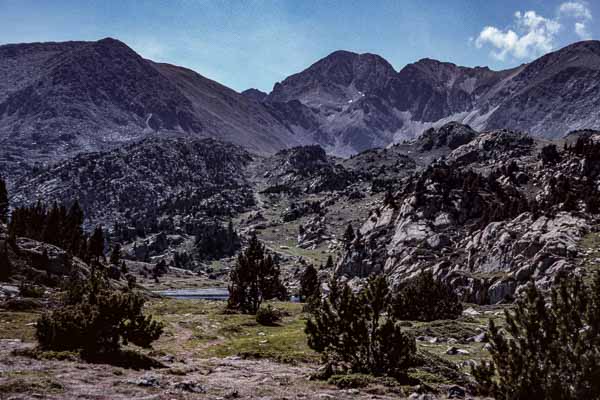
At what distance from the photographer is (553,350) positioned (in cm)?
1664

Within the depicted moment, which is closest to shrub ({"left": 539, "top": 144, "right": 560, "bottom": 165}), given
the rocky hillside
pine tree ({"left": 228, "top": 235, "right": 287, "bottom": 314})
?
the rocky hillside

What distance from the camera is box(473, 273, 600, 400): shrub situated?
15.6 m

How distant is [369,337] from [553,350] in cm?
1041

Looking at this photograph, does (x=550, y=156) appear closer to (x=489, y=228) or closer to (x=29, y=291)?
(x=489, y=228)

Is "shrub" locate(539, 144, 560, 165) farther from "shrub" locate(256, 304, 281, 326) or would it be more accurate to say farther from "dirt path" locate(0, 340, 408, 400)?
"dirt path" locate(0, 340, 408, 400)

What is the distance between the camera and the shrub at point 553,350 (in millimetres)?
15617

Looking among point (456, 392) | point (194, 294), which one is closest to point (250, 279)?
point (456, 392)

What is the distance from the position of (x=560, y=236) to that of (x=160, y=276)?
15203 centimetres

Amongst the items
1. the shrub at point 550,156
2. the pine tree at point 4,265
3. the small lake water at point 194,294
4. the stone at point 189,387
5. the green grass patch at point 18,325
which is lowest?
the small lake water at point 194,294

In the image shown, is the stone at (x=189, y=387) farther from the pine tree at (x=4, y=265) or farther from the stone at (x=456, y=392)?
the pine tree at (x=4, y=265)

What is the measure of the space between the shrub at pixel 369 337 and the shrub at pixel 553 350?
6649mm

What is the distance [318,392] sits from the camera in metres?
21.5

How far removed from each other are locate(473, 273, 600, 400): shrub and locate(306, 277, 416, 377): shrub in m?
6.65

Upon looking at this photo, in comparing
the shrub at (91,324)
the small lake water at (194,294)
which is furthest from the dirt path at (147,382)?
the small lake water at (194,294)
